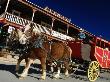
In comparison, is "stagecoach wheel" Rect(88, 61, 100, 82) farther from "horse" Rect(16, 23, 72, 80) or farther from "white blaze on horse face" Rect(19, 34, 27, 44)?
"white blaze on horse face" Rect(19, 34, 27, 44)

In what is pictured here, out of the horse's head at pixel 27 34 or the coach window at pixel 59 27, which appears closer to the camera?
the horse's head at pixel 27 34

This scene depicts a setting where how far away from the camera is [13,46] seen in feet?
28.2

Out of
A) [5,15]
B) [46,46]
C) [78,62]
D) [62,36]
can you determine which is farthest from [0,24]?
[46,46]

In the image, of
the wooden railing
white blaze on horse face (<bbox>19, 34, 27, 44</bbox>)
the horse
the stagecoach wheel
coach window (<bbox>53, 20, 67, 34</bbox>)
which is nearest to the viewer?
white blaze on horse face (<bbox>19, 34, 27, 44</bbox>)

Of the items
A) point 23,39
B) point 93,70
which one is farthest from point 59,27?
point 23,39

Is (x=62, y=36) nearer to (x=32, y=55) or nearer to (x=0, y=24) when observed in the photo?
(x=0, y=24)

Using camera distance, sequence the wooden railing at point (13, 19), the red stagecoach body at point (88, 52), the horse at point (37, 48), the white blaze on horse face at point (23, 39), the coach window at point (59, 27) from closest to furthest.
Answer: the white blaze on horse face at point (23, 39) → the horse at point (37, 48) → the red stagecoach body at point (88, 52) → the wooden railing at point (13, 19) → the coach window at point (59, 27)

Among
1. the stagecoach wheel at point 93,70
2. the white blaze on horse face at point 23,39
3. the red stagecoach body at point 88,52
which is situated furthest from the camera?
the red stagecoach body at point 88,52

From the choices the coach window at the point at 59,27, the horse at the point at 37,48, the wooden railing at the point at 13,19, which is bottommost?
the horse at the point at 37,48

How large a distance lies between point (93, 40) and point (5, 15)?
1275 centimetres

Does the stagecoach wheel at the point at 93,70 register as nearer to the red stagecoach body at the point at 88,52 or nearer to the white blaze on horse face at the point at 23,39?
the red stagecoach body at the point at 88,52

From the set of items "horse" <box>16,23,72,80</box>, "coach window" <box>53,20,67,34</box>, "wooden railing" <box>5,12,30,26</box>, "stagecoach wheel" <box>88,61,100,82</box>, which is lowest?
"stagecoach wheel" <box>88,61,100,82</box>

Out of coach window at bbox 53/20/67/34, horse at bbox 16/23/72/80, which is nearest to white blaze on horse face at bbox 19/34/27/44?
horse at bbox 16/23/72/80

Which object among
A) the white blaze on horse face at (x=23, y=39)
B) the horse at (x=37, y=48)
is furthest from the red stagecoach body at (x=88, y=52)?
the white blaze on horse face at (x=23, y=39)
